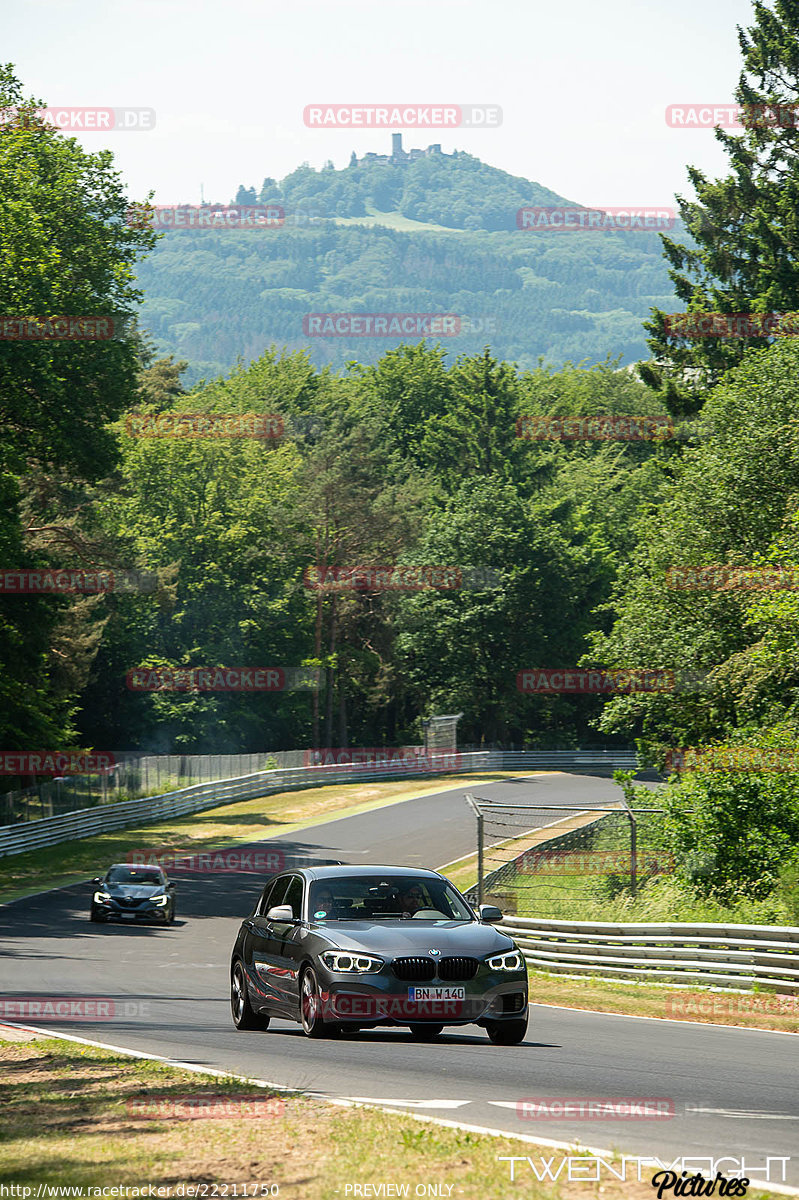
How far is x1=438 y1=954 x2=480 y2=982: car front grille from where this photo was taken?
37.1 feet

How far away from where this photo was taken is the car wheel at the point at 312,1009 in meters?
11.7

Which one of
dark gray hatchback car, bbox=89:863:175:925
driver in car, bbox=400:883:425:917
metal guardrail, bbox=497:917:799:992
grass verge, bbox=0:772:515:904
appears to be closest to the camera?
driver in car, bbox=400:883:425:917

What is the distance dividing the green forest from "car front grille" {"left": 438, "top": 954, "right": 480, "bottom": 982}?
493 inches

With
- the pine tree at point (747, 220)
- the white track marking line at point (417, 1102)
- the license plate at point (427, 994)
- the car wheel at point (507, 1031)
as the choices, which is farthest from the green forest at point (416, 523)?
the white track marking line at point (417, 1102)

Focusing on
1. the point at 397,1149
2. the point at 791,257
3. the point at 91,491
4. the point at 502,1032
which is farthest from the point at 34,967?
the point at 91,491

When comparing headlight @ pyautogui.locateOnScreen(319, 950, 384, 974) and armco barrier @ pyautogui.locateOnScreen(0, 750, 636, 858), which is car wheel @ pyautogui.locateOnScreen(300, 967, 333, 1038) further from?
armco barrier @ pyautogui.locateOnScreen(0, 750, 636, 858)

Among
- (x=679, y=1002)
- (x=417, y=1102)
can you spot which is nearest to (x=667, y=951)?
(x=679, y=1002)

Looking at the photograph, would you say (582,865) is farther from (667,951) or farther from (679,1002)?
(679,1002)

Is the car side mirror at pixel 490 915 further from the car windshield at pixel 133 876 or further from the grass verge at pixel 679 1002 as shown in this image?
the car windshield at pixel 133 876

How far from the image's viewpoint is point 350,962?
11.4 metres

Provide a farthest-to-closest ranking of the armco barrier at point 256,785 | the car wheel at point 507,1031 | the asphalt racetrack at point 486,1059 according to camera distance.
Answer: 1. the armco barrier at point 256,785
2. the car wheel at point 507,1031
3. the asphalt racetrack at point 486,1059

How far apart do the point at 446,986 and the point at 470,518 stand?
228 ft

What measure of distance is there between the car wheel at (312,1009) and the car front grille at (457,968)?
1.10 metres

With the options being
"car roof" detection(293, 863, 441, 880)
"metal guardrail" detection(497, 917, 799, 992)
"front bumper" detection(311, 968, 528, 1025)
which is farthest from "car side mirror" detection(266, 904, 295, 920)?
"metal guardrail" detection(497, 917, 799, 992)
